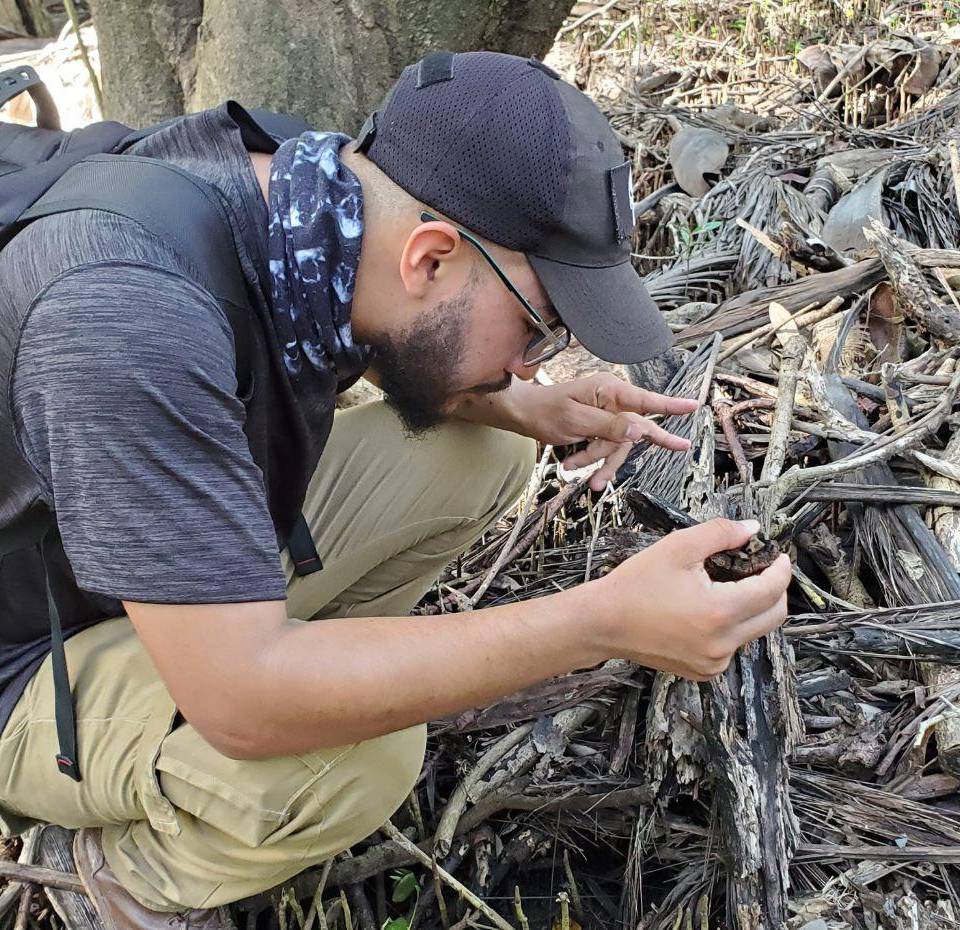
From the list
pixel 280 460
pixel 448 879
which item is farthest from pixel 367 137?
pixel 448 879

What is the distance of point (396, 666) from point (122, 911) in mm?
894

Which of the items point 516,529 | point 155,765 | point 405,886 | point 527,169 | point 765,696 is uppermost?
point 527,169

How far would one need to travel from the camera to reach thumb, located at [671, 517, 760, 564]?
64.9 inches

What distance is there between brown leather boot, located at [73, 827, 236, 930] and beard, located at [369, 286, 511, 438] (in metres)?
1.11

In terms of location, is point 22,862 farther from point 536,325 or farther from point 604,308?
point 604,308

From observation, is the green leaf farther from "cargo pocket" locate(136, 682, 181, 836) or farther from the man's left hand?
the man's left hand

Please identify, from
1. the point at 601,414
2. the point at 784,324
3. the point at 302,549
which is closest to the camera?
the point at 302,549

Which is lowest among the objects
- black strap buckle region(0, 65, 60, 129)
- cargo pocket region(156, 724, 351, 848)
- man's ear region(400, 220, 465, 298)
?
cargo pocket region(156, 724, 351, 848)

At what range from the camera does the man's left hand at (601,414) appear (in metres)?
2.42

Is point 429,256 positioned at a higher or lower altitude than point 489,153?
lower

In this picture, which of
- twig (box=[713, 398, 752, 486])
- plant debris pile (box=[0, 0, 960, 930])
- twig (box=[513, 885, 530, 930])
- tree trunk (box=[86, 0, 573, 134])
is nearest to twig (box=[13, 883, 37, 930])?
plant debris pile (box=[0, 0, 960, 930])

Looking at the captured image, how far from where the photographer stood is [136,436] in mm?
1408

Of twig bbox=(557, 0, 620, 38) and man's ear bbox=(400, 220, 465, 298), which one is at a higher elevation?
man's ear bbox=(400, 220, 465, 298)

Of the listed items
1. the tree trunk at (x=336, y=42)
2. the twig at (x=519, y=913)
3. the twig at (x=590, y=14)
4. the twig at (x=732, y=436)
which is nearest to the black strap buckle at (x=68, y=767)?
the twig at (x=519, y=913)
